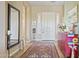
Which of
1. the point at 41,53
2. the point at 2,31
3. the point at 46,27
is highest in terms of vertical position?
the point at 46,27

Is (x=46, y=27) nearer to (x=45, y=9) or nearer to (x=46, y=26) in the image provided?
(x=46, y=26)

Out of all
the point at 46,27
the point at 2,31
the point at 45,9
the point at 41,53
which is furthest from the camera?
the point at 46,27

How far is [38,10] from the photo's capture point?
9492 millimetres

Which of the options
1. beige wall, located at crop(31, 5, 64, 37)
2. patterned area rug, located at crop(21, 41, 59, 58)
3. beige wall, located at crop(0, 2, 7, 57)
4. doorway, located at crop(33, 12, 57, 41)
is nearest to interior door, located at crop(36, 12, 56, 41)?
doorway, located at crop(33, 12, 57, 41)

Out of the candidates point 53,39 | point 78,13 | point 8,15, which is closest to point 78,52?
point 78,13

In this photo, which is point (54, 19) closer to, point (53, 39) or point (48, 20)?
point (48, 20)

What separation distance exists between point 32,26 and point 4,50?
5698 mm

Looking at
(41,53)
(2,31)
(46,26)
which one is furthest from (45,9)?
(2,31)

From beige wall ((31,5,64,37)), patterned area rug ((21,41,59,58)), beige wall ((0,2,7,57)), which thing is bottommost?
patterned area rug ((21,41,59,58))

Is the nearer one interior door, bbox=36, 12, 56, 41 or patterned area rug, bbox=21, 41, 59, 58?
patterned area rug, bbox=21, 41, 59, 58

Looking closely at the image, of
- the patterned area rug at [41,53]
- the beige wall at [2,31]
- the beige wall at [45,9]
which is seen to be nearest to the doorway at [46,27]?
the beige wall at [45,9]

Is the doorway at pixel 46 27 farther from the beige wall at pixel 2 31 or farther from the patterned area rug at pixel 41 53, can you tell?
the beige wall at pixel 2 31

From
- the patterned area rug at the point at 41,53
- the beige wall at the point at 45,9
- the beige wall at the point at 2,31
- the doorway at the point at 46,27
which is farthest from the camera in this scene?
the doorway at the point at 46,27

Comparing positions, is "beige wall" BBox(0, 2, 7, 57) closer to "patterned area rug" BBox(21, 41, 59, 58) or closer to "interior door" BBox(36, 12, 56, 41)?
"patterned area rug" BBox(21, 41, 59, 58)
